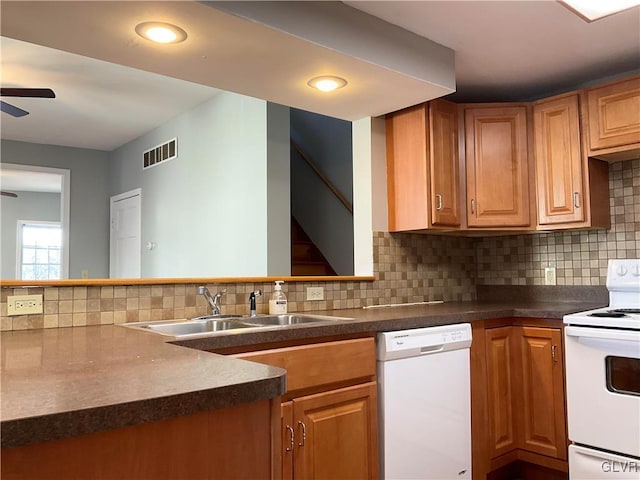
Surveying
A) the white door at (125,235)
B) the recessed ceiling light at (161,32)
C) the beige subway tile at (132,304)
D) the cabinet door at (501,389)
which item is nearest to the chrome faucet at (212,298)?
the beige subway tile at (132,304)

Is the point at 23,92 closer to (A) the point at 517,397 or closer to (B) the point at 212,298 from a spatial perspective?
(B) the point at 212,298

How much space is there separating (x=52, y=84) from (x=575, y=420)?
443cm

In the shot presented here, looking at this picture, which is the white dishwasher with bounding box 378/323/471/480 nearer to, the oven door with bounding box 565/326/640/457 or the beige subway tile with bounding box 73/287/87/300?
the oven door with bounding box 565/326/640/457

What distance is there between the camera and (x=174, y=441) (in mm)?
861

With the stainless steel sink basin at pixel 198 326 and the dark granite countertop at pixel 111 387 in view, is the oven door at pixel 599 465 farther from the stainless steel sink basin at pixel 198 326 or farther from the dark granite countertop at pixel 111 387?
the dark granite countertop at pixel 111 387

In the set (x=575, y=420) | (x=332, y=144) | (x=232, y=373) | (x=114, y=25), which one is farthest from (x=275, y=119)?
(x=232, y=373)

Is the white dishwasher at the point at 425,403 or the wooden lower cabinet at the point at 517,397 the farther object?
the wooden lower cabinet at the point at 517,397

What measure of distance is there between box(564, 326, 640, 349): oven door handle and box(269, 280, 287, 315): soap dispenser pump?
52.5 inches

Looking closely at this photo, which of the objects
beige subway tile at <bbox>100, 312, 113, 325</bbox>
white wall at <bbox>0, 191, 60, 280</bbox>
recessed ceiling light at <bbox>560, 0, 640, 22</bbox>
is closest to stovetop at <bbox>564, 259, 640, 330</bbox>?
recessed ceiling light at <bbox>560, 0, 640, 22</bbox>

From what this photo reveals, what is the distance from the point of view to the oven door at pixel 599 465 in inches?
84.4

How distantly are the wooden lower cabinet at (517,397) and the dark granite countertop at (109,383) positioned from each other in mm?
1540

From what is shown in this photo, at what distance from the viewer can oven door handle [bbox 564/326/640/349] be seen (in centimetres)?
212

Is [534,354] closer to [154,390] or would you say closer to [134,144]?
[154,390]

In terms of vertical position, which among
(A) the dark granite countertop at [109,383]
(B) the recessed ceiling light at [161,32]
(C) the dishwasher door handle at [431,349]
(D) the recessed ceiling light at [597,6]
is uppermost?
(D) the recessed ceiling light at [597,6]
